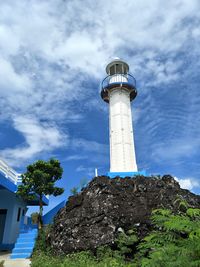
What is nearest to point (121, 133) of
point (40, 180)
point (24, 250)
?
point (40, 180)

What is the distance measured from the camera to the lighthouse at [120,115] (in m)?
19.1

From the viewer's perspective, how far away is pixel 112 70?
23.6 m

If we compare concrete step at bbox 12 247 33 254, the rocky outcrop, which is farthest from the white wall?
the rocky outcrop

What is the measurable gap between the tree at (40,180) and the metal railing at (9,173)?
2.49 ft

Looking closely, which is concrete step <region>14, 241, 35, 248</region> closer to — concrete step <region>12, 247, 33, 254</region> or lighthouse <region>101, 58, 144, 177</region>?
concrete step <region>12, 247, 33, 254</region>

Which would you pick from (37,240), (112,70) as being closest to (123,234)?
(37,240)

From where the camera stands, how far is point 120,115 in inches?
806

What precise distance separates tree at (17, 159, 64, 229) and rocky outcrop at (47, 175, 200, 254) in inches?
117

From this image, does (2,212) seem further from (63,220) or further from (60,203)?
(63,220)

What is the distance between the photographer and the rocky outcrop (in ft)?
33.1

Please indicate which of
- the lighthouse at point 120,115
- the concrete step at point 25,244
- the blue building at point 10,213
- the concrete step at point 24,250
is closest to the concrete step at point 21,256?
the concrete step at point 24,250

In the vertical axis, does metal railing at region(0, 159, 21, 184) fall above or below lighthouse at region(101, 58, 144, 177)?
below

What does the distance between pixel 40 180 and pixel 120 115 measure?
9.22 metres

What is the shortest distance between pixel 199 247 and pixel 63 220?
9.45 meters
